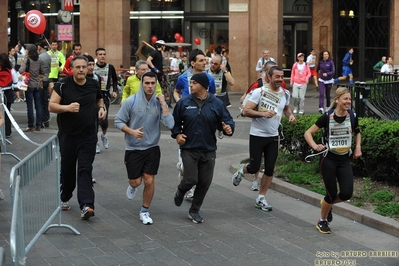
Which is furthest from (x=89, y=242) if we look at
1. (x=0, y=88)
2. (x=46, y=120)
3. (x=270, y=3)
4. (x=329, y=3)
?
(x=329, y=3)

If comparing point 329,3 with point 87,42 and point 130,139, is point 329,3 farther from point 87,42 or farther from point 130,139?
point 130,139

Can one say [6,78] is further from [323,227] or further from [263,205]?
[323,227]

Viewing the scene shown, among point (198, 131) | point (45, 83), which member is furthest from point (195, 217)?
point (45, 83)

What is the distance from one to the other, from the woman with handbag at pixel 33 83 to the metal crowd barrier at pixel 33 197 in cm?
929

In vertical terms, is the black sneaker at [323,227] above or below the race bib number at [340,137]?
below

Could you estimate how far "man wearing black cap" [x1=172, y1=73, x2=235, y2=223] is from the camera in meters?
9.80

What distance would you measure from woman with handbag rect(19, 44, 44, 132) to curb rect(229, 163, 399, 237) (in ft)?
25.8

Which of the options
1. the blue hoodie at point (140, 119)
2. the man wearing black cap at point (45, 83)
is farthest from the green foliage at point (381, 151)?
the man wearing black cap at point (45, 83)

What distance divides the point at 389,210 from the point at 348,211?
50 cm

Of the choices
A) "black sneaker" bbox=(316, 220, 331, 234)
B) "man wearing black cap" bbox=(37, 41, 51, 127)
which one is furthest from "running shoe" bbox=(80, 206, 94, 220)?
"man wearing black cap" bbox=(37, 41, 51, 127)

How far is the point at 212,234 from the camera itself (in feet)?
30.7

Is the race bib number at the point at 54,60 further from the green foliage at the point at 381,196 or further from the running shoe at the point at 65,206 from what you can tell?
the green foliage at the point at 381,196

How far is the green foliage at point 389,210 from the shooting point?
32.6ft

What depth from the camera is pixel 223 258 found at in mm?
8312
